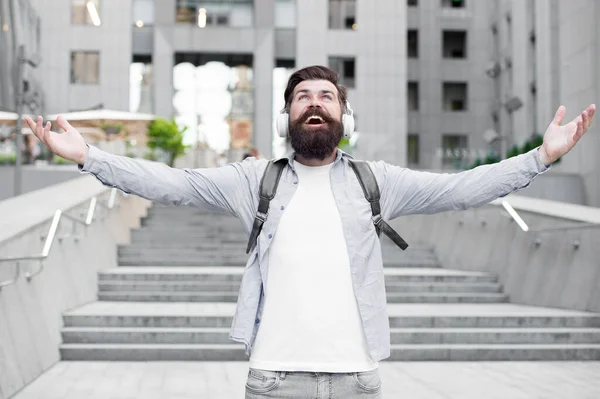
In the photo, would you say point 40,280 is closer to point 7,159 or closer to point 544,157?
point 544,157

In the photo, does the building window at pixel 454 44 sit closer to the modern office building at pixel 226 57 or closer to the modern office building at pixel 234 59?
the modern office building at pixel 234 59

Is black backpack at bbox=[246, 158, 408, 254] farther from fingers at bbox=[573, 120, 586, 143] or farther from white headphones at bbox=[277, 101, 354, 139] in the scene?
fingers at bbox=[573, 120, 586, 143]

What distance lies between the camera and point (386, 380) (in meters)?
7.88

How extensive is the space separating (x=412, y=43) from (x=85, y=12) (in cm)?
2016

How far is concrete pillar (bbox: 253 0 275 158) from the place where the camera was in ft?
131

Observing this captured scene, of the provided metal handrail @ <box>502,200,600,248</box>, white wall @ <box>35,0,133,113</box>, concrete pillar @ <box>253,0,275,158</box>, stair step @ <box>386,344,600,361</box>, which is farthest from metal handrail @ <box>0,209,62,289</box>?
white wall @ <box>35,0,133,113</box>

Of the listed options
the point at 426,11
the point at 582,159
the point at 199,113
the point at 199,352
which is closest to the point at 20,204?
the point at 199,352

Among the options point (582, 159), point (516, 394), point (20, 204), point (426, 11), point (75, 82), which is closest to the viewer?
point (516, 394)

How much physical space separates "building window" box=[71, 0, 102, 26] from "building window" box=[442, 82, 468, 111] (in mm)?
21203

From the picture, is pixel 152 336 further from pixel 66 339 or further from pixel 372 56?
pixel 372 56

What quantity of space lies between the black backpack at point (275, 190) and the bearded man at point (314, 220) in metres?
0.02

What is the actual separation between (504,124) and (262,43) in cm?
1378

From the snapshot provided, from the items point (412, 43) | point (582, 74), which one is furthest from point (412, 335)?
point (412, 43)

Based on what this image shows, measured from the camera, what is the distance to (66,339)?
29.8 feet
